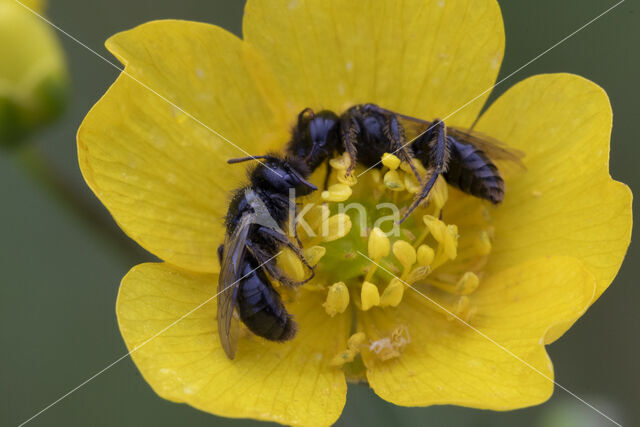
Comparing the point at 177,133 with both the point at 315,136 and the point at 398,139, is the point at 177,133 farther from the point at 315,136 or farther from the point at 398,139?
the point at 398,139

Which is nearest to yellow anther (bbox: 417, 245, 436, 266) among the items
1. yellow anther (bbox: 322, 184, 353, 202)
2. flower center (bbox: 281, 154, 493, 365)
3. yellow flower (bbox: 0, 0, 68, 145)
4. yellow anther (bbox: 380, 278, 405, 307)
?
flower center (bbox: 281, 154, 493, 365)

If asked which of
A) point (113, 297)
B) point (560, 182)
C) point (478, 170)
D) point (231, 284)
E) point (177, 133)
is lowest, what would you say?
point (113, 297)

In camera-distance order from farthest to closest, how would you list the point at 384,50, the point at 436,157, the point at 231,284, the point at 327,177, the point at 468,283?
1. the point at 384,50
2. the point at 327,177
3. the point at 468,283
4. the point at 436,157
5. the point at 231,284

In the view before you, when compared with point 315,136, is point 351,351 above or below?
below

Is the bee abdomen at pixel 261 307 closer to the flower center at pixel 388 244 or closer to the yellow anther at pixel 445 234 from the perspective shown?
the flower center at pixel 388 244

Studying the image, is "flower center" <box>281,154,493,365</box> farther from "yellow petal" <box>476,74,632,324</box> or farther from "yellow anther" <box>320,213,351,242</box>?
"yellow petal" <box>476,74,632,324</box>

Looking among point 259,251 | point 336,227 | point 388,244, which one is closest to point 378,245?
point 388,244
